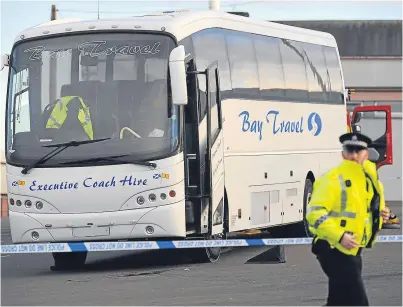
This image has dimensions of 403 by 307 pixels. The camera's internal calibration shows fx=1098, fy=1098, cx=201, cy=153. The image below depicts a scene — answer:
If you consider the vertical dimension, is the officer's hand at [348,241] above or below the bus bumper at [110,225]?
above

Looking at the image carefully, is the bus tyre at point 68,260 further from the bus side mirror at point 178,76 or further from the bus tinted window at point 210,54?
the bus side mirror at point 178,76

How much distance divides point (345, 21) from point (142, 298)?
49.8 m

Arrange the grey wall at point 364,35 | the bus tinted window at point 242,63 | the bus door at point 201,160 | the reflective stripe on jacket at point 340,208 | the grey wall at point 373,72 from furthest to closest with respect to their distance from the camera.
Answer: the grey wall at point 364,35, the grey wall at point 373,72, the bus tinted window at point 242,63, the bus door at point 201,160, the reflective stripe on jacket at point 340,208

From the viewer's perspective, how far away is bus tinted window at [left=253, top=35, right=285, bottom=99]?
1842 cm

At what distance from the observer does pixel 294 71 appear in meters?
19.8

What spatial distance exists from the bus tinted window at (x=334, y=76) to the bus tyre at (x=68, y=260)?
6828mm

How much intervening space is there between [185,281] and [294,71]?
22.0ft

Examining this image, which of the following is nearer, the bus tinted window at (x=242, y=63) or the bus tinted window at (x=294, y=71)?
the bus tinted window at (x=242, y=63)

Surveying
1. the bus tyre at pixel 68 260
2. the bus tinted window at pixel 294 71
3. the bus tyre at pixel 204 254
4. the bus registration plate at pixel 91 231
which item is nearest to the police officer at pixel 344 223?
the bus registration plate at pixel 91 231

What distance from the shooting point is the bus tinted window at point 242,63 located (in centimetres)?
1739

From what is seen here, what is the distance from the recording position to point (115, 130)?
15.3 meters

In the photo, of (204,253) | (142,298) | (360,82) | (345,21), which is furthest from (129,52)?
(345,21)

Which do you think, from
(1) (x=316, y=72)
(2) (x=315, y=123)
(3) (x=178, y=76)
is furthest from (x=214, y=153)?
(1) (x=316, y=72)

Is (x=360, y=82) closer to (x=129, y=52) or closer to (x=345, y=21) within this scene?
(x=345, y=21)
